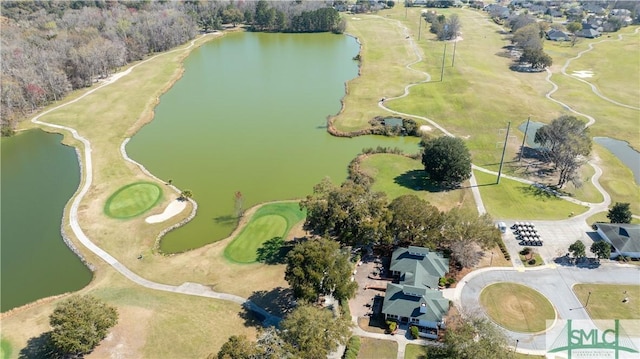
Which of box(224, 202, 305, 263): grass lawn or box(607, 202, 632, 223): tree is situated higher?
box(607, 202, 632, 223): tree

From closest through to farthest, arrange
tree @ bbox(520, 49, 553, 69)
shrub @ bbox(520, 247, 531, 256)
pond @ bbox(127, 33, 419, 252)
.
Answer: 1. shrub @ bbox(520, 247, 531, 256)
2. pond @ bbox(127, 33, 419, 252)
3. tree @ bbox(520, 49, 553, 69)

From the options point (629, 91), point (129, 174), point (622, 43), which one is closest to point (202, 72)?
point (129, 174)

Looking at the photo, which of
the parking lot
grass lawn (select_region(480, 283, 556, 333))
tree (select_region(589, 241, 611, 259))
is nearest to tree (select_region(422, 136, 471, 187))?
the parking lot

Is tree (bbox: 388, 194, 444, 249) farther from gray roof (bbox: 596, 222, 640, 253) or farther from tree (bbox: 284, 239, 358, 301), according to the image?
gray roof (bbox: 596, 222, 640, 253)

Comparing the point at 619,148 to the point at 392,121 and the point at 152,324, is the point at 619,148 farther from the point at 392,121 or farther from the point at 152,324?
the point at 152,324

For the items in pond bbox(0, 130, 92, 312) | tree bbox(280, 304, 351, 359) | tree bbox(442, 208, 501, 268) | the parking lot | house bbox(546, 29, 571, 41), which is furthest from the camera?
house bbox(546, 29, 571, 41)

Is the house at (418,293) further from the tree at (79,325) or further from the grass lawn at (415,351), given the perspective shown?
the tree at (79,325)
